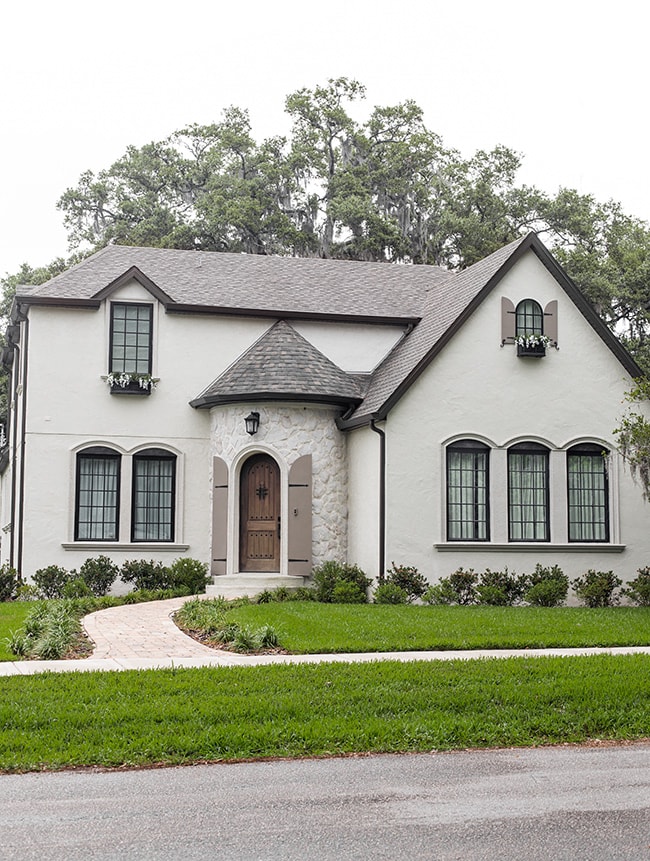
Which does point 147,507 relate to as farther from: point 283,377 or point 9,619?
point 9,619

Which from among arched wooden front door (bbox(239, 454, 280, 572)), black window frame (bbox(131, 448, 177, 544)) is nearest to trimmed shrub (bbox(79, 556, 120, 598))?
black window frame (bbox(131, 448, 177, 544))

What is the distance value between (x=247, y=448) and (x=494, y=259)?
21.4 ft

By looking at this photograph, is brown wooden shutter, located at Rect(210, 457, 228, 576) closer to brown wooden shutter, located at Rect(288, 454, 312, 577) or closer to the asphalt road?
brown wooden shutter, located at Rect(288, 454, 312, 577)

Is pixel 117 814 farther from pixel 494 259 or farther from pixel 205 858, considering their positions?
pixel 494 259

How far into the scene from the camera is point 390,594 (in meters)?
18.5

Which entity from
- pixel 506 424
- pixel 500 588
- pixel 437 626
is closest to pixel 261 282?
pixel 506 424

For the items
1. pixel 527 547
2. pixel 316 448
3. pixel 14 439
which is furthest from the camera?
pixel 14 439

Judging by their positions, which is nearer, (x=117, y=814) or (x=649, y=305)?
(x=117, y=814)

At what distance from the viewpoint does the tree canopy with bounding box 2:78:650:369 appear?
38.2m

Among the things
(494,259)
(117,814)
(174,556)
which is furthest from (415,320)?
(117,814)

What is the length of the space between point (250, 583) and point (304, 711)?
451 inches

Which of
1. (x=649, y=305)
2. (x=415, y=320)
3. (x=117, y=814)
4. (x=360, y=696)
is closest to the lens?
(x=117, y=814)

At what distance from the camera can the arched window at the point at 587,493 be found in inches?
803

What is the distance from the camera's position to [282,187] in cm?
4181
